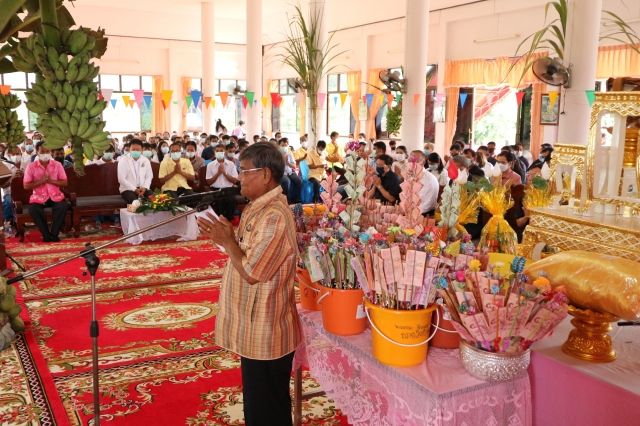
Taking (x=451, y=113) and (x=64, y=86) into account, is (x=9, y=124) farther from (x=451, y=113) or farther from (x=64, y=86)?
(x=451, y=113)

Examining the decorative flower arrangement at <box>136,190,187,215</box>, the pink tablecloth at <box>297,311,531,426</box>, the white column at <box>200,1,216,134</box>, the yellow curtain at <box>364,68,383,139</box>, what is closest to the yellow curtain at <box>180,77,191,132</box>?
the white column at <box>200,1,216,134</box>

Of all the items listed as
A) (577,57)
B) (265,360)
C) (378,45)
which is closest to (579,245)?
(265,360)

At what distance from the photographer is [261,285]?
2.43 m

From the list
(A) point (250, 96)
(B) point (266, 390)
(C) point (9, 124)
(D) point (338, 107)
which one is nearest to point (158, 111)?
(D) point (338, 107)

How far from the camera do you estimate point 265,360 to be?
2.48 metres

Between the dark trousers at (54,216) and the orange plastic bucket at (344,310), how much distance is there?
670 centimetres

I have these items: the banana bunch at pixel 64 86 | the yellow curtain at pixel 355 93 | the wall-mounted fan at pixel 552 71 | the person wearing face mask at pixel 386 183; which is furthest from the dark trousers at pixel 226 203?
the yellow curtain at pixel 355 93

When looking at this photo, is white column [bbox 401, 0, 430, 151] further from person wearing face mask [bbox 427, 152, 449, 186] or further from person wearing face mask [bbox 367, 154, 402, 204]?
person wearing face mask [bbox 367, 154, 402, 204]

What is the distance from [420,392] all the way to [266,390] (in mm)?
737

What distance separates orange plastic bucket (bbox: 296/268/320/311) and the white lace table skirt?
5.50 metres

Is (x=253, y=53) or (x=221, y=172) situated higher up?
(x=253, y=53)

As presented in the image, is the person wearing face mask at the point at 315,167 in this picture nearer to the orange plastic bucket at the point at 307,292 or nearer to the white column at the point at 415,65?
the white column at the point at 415,65

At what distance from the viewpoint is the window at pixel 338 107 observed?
742 inches

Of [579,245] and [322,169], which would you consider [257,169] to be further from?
[322,169]
